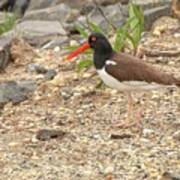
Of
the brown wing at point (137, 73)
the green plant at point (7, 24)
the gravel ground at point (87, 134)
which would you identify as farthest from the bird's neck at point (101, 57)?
the green plant at point (7, 24)

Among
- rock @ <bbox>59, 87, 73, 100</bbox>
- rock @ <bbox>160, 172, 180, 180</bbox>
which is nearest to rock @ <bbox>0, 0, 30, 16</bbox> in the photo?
rock @ <bbox>59, 87, 73, 100</bbox>

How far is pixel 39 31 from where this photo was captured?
12.9 meters

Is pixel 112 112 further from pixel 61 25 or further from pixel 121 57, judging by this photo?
pixel 61 25

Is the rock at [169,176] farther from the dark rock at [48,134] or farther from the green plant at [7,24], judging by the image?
the green plant at [7,24]

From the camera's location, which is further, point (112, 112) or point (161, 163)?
point (112, 112)

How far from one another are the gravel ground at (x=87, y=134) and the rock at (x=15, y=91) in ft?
0.28

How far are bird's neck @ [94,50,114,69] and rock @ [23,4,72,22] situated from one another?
18.8 ft

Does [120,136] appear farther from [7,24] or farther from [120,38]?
[7,24]

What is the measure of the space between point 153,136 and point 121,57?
3.02 feet

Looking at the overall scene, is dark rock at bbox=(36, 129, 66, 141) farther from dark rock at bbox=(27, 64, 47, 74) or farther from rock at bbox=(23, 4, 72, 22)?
rock at bbox=(23, 4, 72, 22)

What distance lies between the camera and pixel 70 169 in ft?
24.3

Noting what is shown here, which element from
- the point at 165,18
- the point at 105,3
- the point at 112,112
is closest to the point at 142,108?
the point at 112,112

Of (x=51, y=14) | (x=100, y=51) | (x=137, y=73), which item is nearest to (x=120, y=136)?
(x=137, y=73)

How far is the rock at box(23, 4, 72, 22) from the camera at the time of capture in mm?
14164
